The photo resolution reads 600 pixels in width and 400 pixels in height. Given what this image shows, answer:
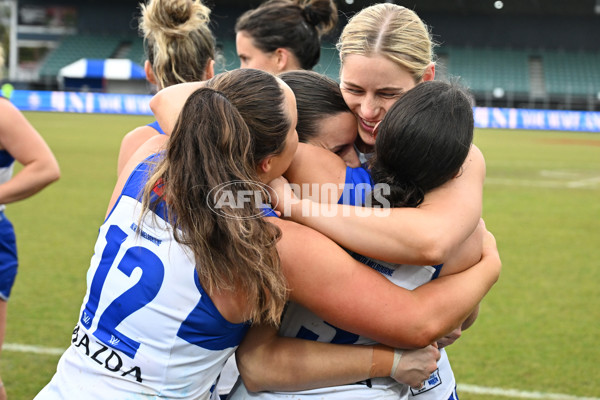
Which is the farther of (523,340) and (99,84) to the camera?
(99,84)

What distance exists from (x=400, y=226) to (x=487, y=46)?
40490 mm

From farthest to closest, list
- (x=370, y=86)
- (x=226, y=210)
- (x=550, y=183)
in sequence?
(x=550, y=183) < (x=370, y=86) < (x=226, y=210)

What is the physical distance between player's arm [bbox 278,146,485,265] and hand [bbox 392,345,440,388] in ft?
1.02

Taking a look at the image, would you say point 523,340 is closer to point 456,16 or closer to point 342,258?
point 342,258

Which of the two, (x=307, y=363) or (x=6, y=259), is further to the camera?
(x=6, y=259)

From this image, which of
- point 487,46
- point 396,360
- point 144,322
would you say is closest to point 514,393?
point 396,360

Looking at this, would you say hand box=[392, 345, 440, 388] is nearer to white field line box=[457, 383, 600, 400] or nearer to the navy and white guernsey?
the navy and white guernsey

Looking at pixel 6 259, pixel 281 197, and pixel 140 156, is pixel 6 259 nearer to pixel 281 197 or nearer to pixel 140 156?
pixel 140 156

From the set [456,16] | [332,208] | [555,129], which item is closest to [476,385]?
[332,208]

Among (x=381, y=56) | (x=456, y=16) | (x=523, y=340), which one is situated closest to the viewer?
(x=381, y=56)

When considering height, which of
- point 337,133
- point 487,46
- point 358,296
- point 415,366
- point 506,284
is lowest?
point 487,46

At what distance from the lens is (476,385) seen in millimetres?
4438

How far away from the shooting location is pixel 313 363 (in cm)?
187

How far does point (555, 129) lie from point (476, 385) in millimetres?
27190
